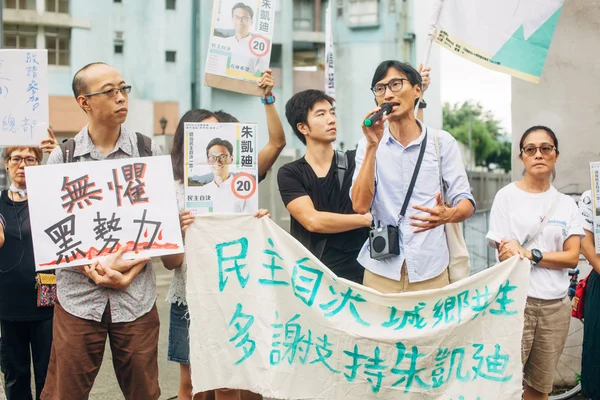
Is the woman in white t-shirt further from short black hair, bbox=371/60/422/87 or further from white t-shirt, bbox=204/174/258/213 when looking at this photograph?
white t-shirt, bbox=204/174/258/213

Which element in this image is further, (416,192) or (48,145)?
(48,145)

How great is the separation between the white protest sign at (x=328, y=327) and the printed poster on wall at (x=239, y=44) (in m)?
1.08

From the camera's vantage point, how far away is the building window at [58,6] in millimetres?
25859

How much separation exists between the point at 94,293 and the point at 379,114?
1.63m

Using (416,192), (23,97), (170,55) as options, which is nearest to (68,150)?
(23,97)

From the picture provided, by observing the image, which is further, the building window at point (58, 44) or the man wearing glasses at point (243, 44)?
the building window at point (58, 44)

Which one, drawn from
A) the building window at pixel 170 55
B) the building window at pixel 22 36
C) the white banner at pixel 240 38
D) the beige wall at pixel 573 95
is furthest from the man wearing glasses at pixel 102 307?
the building window at pixel 22 36

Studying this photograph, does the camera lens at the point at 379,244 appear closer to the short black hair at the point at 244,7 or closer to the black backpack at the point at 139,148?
the black backpack at the point at 139,148

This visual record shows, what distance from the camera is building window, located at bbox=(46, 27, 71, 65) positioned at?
26000mm

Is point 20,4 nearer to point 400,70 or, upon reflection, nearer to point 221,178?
point 221,178

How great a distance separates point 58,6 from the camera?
25969 millimetres

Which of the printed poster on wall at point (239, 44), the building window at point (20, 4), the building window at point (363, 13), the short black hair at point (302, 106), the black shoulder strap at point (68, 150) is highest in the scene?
the building window at point (363, 13)

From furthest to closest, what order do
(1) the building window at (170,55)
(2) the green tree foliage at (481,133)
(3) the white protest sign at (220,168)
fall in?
(2) the green tree foliage at (481,133)
(1) the building window at (170,55)
(3) the white protest sign at (220,168)

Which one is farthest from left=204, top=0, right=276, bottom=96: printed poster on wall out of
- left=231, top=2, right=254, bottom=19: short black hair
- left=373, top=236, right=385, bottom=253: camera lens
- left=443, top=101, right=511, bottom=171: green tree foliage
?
left=443, top=101, right=511, bottom=171: green tree foliage
